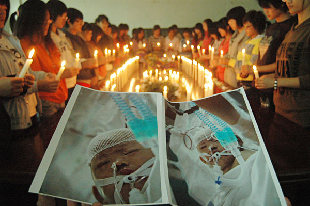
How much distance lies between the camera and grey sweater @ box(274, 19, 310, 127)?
111cm

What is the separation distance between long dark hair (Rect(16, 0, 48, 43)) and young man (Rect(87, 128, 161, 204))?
3.60 ft

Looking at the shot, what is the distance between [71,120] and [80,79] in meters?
1.98

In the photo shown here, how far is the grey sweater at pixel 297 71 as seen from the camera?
1110 mm

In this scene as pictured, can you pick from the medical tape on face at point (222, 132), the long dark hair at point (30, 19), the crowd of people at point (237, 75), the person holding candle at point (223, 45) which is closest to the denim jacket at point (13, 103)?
the crowd of people at point (237, 75)

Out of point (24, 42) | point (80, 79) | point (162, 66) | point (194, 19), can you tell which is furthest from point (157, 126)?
point (194, 19)

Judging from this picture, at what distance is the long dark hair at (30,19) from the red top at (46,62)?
5 cm

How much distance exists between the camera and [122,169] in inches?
18.4

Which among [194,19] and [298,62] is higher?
[194,19]

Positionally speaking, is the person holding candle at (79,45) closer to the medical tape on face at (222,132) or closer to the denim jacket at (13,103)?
the denim jacket at (13,103)

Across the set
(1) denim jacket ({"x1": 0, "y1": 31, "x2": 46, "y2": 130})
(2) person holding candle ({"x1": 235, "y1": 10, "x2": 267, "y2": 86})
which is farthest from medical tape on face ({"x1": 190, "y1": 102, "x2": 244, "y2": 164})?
(2) person holding candle ({"x1": 235, "y1": 10, "x2": 267, "y2": 86})

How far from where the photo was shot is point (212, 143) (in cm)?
54

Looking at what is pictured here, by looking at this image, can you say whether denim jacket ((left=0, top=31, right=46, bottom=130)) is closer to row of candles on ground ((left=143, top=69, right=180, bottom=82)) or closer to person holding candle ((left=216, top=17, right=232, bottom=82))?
row of candles on ground ((left=143, top=69, right=180, bottom=82))

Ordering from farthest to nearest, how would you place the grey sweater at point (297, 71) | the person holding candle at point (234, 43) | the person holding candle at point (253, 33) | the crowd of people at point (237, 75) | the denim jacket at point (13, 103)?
the person holding candle at point (234, 43), the person holding candle at point (253, 33), the grey sweater at point (297, 71), the denim jacket at point (13, 103), the crowd of people at point (237, 75)

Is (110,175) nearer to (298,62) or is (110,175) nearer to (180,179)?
(180,179)
